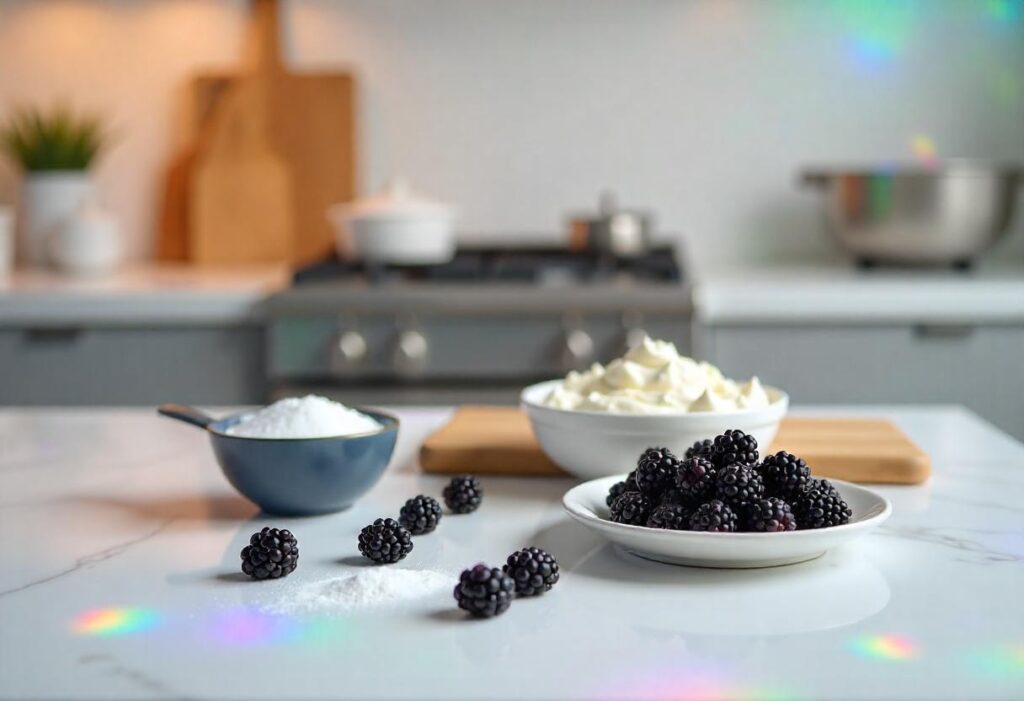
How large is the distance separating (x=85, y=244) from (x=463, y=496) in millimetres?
1908

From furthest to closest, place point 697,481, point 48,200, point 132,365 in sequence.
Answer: point 48,200 < point 132,365 < point 697,481

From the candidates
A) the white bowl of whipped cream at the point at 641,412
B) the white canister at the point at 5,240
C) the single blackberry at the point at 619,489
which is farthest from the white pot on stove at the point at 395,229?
the single blackberry at the point at 619,489

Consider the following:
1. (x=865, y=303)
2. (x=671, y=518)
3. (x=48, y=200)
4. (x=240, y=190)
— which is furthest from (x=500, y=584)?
(x=48, y=200)

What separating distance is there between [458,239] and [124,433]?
5.44 ft

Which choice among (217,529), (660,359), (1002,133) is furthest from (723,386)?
(1002,133)

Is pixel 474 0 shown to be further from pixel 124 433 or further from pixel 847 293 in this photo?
pixel 124 433

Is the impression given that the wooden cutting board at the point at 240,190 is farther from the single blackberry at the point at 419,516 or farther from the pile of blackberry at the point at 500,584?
the pile of blackberry at the point at 500,584

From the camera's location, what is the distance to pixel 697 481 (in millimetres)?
922

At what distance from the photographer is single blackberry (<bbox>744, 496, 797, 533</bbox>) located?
A: 881mm

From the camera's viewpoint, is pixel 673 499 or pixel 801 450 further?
pixel 801 450

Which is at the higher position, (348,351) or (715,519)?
(715,519)

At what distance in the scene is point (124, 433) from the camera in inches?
59.2

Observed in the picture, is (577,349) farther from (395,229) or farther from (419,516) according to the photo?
(419,516)

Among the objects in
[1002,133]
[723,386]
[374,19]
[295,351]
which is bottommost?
[295,351]
